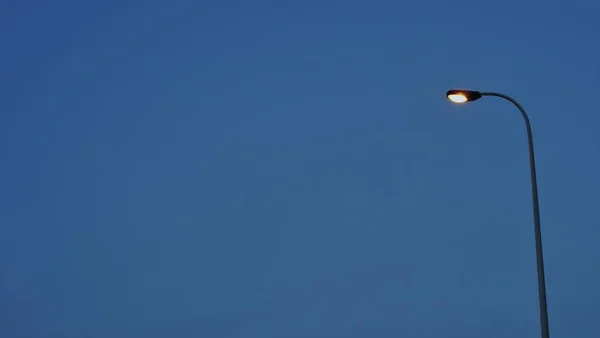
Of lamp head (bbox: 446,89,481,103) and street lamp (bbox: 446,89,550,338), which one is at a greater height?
lamp head (bbox: 446,89,481,103)

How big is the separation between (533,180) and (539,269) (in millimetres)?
1824

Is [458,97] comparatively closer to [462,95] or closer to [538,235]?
[462,95]

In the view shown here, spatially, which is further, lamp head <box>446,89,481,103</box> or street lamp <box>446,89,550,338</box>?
lamp head <box>446,89,481,103</box>

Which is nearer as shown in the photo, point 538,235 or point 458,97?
point 538,235

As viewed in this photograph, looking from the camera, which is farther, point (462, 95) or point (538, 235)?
point (462, 95)

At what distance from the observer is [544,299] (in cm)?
1672

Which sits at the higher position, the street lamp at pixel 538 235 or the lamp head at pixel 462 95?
the lamp head at pixel 462 95

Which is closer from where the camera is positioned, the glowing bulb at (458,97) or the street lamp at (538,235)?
the street lamp at (538,235)

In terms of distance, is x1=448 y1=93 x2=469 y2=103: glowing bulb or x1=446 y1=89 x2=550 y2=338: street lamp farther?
x1=448 y1=93 x2=469 y2=103: glowing bulb

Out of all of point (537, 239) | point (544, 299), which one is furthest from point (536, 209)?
point (544, 299)

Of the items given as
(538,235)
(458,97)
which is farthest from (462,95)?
(538,235)

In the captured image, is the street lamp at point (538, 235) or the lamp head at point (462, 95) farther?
the lamp head at point (462, 95)

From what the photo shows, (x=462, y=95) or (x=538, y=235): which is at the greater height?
(x=462, y=95)

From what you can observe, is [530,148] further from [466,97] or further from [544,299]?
[544,299]
